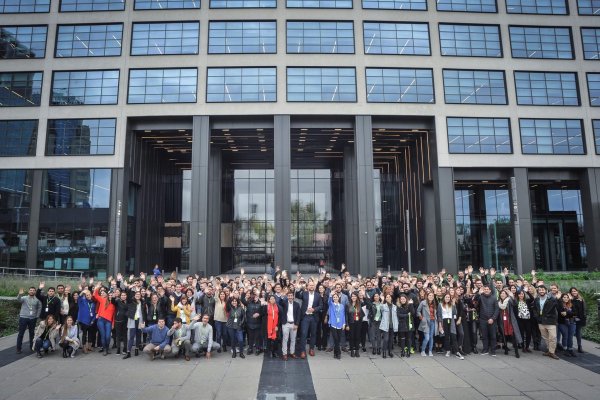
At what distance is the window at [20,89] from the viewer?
1268 inches

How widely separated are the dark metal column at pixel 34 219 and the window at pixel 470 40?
36.2 m

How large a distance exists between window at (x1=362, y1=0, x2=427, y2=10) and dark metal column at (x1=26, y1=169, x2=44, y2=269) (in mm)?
31593

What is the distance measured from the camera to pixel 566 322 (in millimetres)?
11141

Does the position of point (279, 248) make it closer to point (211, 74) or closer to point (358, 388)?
point (211, 74)

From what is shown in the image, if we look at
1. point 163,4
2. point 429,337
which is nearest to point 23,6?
point 163,4

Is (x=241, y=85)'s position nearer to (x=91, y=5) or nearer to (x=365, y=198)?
(x=365, y=198)

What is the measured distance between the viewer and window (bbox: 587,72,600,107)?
33.0m

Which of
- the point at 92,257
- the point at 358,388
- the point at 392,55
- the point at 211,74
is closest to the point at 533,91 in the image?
the point at 392,55

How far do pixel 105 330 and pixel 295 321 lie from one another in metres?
5.81

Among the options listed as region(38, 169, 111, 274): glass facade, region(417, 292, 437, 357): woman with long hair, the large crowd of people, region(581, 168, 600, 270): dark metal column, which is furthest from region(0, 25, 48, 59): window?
region(581, 168, 600, 270): dark metal column

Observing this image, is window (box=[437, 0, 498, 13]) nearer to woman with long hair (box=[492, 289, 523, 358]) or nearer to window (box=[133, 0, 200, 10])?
window (box=[133, 0, 200, 10])

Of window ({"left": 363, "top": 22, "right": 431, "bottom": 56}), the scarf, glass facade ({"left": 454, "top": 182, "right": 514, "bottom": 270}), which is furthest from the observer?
glass facade ({"left": 454, "top": 182, "right": 514, "bottom": 270})

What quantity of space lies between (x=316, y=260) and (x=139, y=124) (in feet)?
69.2

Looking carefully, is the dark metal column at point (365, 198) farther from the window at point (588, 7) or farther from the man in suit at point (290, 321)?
the window at point (588, 7)
